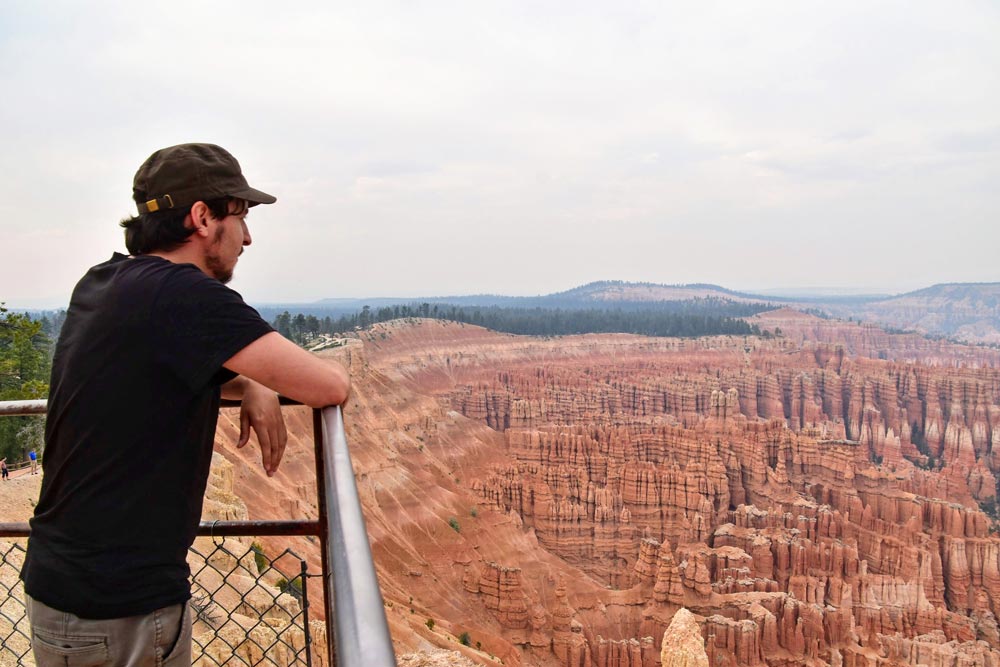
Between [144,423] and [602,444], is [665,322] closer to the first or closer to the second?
[602,444]

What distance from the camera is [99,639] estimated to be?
195cm

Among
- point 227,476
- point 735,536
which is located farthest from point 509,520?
point 227,476

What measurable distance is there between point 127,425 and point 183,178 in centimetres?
74

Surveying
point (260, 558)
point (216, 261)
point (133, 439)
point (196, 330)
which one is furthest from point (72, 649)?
point (260, 558)

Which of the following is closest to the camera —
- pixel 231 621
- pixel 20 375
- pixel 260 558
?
pixel 231 621

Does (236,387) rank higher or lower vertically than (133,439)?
higher

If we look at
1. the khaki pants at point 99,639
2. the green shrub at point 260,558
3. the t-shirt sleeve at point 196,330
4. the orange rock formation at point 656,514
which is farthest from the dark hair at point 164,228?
the orange rock formation at point 656,514

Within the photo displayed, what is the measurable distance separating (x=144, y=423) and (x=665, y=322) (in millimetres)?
102587

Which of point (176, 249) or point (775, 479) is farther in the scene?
point (775, 479)

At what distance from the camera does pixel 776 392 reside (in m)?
68.8

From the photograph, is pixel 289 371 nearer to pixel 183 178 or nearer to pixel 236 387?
pixel 236 387

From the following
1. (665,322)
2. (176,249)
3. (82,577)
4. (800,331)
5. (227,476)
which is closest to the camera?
(82,577)

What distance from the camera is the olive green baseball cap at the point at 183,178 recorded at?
210cm

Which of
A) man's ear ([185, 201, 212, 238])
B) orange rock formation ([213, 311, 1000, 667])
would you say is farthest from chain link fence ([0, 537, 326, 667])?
orange rock formation ([213, 311, 1000, 667])
